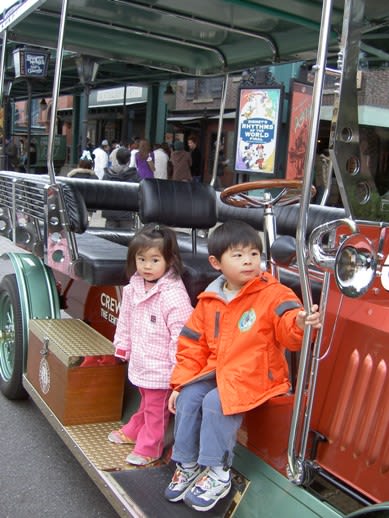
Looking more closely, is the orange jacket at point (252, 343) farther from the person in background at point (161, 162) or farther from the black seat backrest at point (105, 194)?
the person in background at point (161, 162)

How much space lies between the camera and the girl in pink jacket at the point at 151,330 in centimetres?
271

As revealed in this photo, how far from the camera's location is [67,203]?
363cm

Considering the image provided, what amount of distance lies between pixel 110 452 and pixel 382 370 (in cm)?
141

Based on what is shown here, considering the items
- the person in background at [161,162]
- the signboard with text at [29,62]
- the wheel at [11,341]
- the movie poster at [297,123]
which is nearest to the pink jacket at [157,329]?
the wheel at [11,341]

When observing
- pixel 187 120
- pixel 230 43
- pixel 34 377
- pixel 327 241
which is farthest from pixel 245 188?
pixel 187 120

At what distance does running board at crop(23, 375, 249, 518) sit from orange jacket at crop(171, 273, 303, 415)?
333 mm

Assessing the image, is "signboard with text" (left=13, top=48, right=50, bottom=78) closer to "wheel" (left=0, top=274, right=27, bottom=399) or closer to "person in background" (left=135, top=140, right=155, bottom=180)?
"person in background" (left=135, top=140, right=155, bottom=180)

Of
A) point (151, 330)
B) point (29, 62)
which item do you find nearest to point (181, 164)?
point (29, 62)

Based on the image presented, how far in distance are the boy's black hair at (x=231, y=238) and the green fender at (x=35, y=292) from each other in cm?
180

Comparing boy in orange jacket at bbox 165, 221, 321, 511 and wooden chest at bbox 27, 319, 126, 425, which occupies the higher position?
boy in orange jacket at bbox 165, 221, 321, 511

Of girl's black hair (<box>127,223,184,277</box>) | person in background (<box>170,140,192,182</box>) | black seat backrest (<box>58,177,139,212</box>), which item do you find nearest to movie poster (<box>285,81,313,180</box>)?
person in background (<box>170,140,192,182</box>)

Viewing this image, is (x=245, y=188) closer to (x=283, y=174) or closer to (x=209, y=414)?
(x=209, y=414)

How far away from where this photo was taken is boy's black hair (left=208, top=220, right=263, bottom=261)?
7.57 feet

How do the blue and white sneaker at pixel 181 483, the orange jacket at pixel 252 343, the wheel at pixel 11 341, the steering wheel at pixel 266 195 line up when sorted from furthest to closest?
the wheel at pixel 11 341, the steering wheel at pixel 266 195, the blue and white sneaker at pixel 181 483, the orange jacket at pixel 252 343
